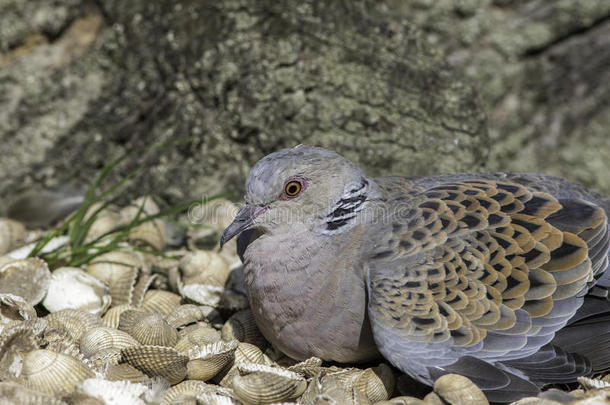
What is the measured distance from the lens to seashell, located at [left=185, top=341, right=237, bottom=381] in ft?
13.1

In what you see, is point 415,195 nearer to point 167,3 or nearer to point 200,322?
point 200,322

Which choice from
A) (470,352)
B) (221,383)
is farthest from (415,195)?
(221,383)

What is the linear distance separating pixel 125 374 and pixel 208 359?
47 centimetres

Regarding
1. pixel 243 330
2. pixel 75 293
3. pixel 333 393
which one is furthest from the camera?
pixel 75 293

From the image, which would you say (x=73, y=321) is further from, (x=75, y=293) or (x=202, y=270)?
(x=202, y=270)

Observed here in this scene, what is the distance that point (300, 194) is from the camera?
4.21m

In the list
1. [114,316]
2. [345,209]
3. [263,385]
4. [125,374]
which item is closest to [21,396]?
[125,374]

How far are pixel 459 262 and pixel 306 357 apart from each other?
1.09m

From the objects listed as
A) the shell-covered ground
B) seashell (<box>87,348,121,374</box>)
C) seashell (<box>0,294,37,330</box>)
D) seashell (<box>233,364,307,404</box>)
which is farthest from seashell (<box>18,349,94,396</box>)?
seashell (<box>233,364,307,404</box>)

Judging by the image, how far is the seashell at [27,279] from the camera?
15.2 ft

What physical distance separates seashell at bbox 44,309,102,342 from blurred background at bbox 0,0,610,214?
1.68 m

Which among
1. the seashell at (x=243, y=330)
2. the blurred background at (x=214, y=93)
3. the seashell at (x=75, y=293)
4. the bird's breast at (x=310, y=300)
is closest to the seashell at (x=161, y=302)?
the seashell at (x=75, y=293)

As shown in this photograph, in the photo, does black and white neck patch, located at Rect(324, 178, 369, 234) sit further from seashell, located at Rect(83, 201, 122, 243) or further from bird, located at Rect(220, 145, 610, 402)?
seashell, located at Rect(83, 201, 122, 243)

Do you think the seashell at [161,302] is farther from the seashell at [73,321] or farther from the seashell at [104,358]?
the seashell at [104,358]
